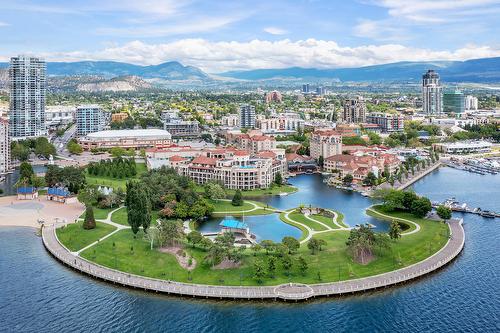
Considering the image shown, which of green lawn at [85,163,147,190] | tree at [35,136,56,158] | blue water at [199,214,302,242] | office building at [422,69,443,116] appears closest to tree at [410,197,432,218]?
blue water at [199,214,302,242]

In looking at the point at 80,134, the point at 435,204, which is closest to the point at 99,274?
the point at 435,204

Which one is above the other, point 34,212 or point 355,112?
point 355,112

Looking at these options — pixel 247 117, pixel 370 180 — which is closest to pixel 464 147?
pixel 370 180

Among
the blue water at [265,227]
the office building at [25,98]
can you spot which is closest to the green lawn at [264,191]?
the blue water at [265,227]

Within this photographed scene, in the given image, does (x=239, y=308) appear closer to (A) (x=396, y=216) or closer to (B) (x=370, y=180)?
(A) (x=396, y=216)

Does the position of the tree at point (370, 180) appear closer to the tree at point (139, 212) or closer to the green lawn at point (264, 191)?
the green lawn at point (264, 191)

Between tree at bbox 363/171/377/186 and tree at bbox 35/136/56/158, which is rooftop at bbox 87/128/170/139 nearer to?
tree at bbox 35/136/56/158
